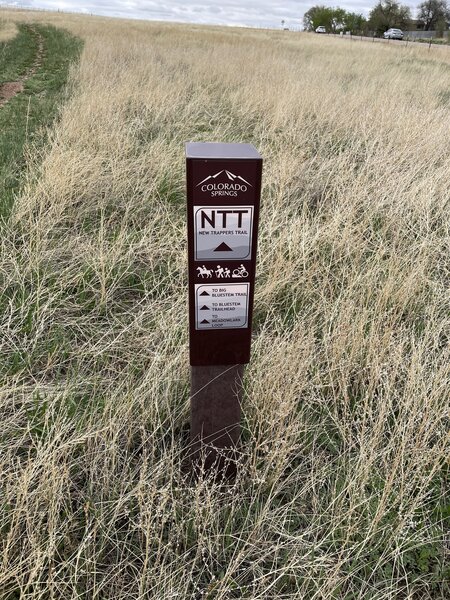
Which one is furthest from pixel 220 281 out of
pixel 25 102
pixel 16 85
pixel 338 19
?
pixel 338 19

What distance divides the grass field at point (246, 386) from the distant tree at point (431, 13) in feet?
242

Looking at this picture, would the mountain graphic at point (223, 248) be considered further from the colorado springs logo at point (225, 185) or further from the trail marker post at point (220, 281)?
the colorado springs logo at point (225, 185)

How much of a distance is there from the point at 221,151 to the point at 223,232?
23 centimetres

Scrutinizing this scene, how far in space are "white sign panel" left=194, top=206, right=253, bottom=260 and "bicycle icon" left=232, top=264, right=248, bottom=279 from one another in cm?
4

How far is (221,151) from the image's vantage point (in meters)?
1.28

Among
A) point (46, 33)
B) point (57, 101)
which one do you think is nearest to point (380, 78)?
point (57, 101)

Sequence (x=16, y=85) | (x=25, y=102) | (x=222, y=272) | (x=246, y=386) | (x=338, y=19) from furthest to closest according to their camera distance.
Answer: (x=338, y=19) → (x=16, y=85) → (x=25, y=102) → (x=246, y=386) → (x=222, y=272)

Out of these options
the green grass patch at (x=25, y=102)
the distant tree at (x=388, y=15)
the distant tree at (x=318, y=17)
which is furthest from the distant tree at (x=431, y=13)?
the green grass patch at (x=25, y=102)

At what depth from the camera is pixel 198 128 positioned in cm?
626

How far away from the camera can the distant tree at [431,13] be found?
61928 millimetres

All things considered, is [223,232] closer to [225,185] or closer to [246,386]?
[225,185]

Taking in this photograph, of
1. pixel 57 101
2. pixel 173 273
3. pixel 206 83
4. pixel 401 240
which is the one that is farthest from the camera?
pixel 206 83

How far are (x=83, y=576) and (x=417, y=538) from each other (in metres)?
1.10

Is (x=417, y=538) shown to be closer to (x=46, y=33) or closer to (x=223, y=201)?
(x=223, y=201)
